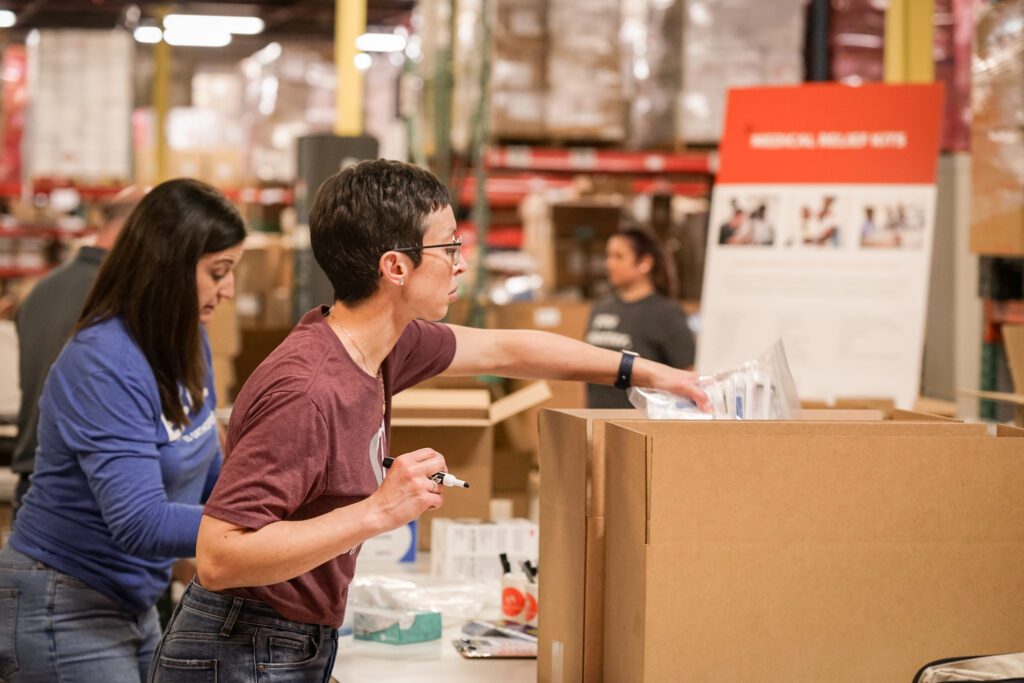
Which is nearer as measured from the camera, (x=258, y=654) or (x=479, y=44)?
(x=258, y=654)

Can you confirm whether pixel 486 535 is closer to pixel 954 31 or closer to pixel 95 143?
pixel 954 31

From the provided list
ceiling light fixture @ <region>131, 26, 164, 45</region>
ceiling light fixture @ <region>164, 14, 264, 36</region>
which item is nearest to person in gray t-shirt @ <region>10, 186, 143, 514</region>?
ceiling light fixture @ <region>164, 14, 264, 36</region>

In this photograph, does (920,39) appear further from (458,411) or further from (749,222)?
(458,411)

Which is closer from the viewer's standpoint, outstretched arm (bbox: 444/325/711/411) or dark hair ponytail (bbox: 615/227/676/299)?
outstretched arm (bbox: 444/325/711/411)

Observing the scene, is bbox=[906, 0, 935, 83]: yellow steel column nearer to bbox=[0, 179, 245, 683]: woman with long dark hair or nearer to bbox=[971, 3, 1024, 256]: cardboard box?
bbox=[971, 3, 1024, 256]: cardboard box

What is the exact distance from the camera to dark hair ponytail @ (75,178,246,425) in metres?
2.11

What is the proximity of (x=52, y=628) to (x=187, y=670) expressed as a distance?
47 cm

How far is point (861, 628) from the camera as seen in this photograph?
62.6 inches

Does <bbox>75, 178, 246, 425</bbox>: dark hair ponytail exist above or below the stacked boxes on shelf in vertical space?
below

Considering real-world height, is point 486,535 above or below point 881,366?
below

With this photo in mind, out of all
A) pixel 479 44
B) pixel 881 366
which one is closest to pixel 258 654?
pixel 881 366

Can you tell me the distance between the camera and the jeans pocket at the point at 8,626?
2094 millimetres

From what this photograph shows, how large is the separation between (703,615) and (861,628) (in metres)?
0.23

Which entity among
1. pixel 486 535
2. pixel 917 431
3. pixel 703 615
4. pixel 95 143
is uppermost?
pixel 95 143
